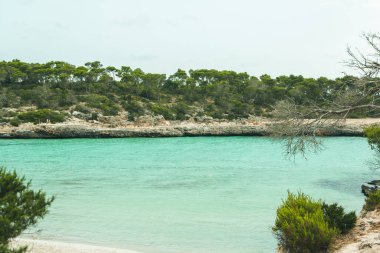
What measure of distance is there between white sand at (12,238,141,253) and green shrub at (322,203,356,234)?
14.2 feet

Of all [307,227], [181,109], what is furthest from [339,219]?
[181,109]

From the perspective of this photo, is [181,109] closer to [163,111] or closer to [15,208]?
[163,111]

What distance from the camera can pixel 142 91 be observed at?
72.3m

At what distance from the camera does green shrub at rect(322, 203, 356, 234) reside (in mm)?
8711

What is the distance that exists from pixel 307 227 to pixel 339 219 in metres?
1.51

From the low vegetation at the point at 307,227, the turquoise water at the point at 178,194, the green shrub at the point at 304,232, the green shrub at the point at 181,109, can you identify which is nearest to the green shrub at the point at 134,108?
the green shrub at the point at 181,109

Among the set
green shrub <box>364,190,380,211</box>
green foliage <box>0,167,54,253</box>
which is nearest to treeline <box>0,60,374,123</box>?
green shrub <box>364,190,380,211</box>

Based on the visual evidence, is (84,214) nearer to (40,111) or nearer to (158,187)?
(158,187)

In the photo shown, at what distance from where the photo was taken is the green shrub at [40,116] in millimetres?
52906

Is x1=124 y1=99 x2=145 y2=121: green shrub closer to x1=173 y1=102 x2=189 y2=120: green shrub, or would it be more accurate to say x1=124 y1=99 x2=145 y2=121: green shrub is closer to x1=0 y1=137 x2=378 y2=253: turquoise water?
x1=173 y1=102 x2=189 y2=120: green shrub

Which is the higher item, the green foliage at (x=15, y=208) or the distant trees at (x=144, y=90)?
the distant trees at (x=144, y=90)

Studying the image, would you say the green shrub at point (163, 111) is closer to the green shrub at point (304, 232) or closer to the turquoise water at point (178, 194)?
the turquoise water at point (178, 194)

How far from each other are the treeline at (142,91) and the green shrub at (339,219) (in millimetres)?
51389

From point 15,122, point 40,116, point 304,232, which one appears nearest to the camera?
point 304,232
